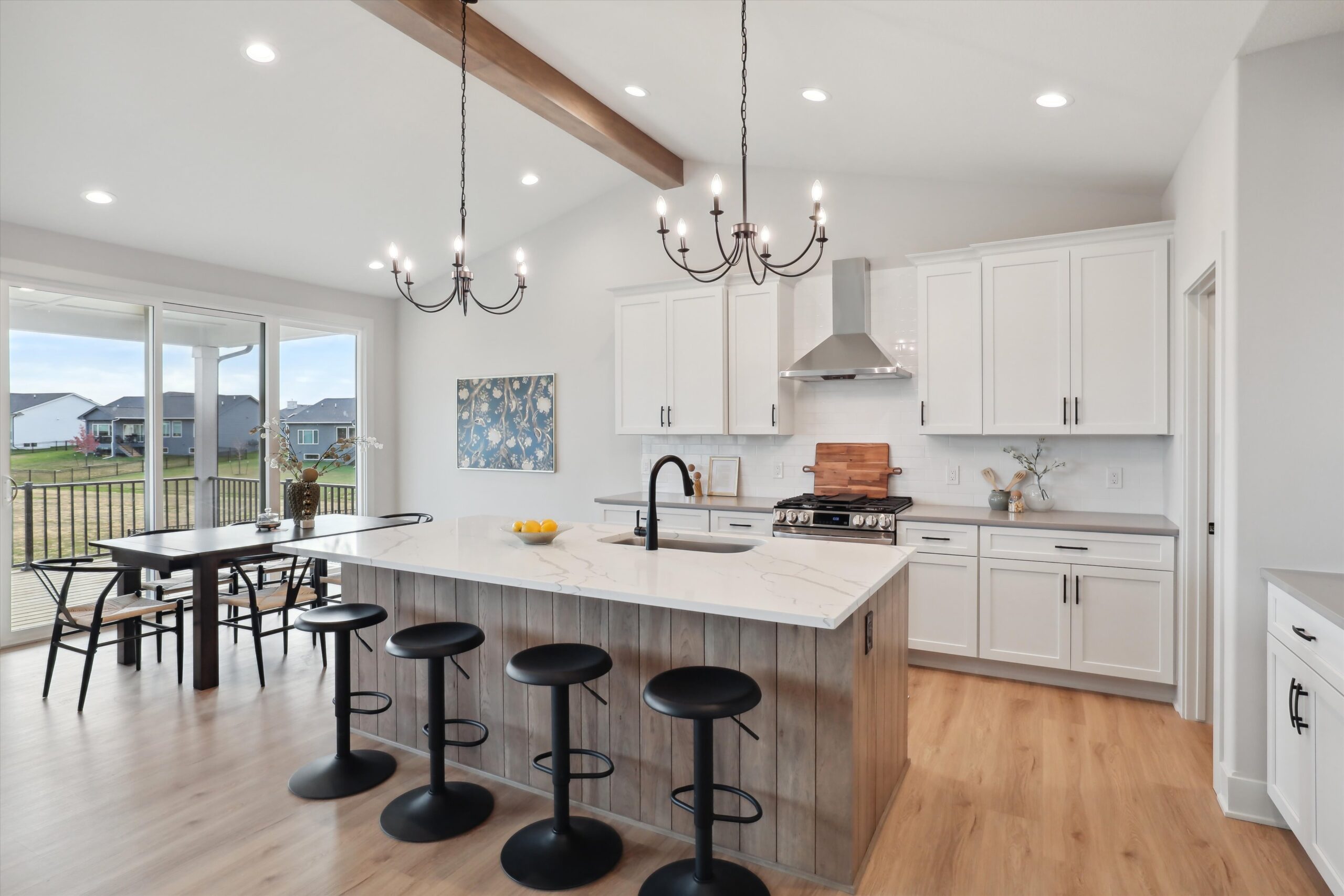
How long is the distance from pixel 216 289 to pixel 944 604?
5576 mm

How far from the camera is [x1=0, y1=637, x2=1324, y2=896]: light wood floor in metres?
2.24

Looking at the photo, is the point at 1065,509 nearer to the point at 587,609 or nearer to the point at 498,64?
the point at 587,609

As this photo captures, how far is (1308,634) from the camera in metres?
2.11

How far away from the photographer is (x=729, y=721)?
2.38 m

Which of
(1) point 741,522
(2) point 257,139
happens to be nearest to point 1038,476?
(1) point 741,522

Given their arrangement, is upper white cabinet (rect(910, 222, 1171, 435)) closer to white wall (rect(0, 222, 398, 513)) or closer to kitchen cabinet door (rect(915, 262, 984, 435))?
kitchen cabinet door (rect(915, 262, 984, 435))

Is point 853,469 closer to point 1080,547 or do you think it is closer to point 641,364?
point 1080,547

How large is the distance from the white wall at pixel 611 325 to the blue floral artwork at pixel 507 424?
9 centimetres

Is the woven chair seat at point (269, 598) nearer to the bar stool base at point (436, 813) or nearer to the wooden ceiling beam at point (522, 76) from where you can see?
the bar stool base at point (436, 813)

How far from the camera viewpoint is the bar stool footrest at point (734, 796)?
215 centimetres

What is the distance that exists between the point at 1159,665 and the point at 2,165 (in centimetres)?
652

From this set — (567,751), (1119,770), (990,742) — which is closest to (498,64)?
(567,751)

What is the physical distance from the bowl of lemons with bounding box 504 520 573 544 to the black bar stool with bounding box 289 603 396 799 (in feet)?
1.97

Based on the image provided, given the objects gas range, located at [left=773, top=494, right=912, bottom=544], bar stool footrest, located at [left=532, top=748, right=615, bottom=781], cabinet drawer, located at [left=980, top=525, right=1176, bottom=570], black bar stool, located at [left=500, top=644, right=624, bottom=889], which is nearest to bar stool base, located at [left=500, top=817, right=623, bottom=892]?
black bar stool, located at [left=500, top=644, right=624, bottom=889]
